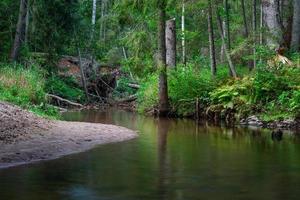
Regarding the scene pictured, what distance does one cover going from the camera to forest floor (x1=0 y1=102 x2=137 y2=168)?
10742 mm

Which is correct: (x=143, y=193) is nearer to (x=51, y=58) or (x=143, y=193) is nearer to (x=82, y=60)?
(x=51, y=58)

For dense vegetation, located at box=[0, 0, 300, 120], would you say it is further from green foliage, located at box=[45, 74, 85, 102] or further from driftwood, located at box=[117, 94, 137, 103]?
driftwood, located at box=[117, 94, 137, 103]

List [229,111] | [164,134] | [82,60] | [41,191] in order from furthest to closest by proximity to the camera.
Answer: [82,60], [229,111], [164,134], [41,191]

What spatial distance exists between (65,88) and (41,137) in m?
18.6

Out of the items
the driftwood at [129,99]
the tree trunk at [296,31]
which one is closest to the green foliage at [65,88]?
the driftwood at [129,99]

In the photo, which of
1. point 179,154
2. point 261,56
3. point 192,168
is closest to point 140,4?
point 261,56

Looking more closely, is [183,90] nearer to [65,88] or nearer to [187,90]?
[187,90]

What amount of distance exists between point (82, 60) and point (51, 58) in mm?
3414

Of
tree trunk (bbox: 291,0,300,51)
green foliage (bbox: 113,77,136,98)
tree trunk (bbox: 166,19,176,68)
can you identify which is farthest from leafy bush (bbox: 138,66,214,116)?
green foliage (bbox: 113,77,136,98)

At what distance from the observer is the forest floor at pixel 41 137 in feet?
35.2

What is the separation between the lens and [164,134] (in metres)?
15.8

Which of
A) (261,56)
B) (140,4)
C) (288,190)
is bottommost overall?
(288,190)

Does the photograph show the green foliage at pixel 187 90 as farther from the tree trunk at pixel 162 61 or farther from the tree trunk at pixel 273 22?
the tree trunk at pixel 273 22

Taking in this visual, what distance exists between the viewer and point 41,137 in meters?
12.7
